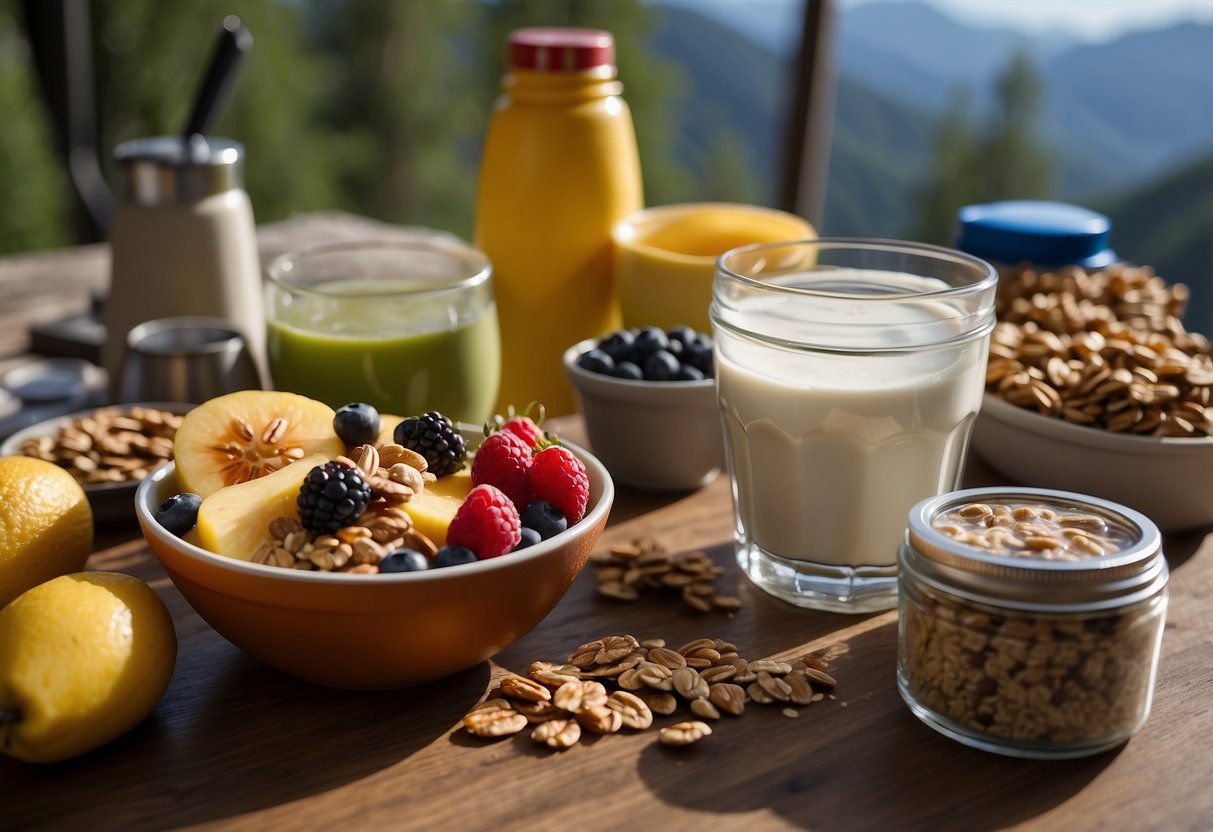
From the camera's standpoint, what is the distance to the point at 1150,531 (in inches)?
27.2

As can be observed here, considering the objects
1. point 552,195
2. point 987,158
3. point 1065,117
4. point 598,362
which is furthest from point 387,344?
point 987,158

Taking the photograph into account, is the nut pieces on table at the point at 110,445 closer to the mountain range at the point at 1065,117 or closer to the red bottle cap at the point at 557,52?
the red bottle cap at the point at 557,52

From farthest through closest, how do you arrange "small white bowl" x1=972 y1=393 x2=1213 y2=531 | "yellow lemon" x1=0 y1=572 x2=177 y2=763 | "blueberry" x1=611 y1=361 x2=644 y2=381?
"blueberry" x1=611 y1=361 x2=644 y2=381 → "small white bowl" x1=972 y1=393 x2=1213 y2=531 → "yellow lemon" x1=0 y1=572 x2=177 y2=763

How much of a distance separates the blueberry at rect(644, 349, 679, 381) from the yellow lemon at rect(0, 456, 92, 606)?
1.60ft

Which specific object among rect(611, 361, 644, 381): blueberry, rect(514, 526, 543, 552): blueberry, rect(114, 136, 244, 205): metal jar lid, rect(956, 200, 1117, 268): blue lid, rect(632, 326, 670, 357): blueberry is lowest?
rect(611, 361, 644, 381): blueberry

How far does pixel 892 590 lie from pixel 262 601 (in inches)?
18.6

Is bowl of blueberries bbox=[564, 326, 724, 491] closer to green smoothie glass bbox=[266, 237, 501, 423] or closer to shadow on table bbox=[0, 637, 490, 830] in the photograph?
green smoothie glass bbox=[266, 237, 501, 423]

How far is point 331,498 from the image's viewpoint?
2.26ft

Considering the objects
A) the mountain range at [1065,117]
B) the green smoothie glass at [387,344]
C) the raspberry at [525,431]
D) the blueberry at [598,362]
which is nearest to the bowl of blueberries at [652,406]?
the blueberry at [598,362]

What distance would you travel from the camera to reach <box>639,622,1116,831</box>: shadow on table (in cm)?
64

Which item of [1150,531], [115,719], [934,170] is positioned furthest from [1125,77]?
[115,719]

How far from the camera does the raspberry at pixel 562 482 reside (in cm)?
77

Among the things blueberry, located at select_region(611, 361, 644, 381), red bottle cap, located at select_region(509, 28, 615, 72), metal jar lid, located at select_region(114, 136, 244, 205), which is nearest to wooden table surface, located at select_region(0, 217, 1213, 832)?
blueberry, located at select_region(611, 361, 644, 381)

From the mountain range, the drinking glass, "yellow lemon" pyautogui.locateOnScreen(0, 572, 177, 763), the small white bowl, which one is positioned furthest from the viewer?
the mountain range
